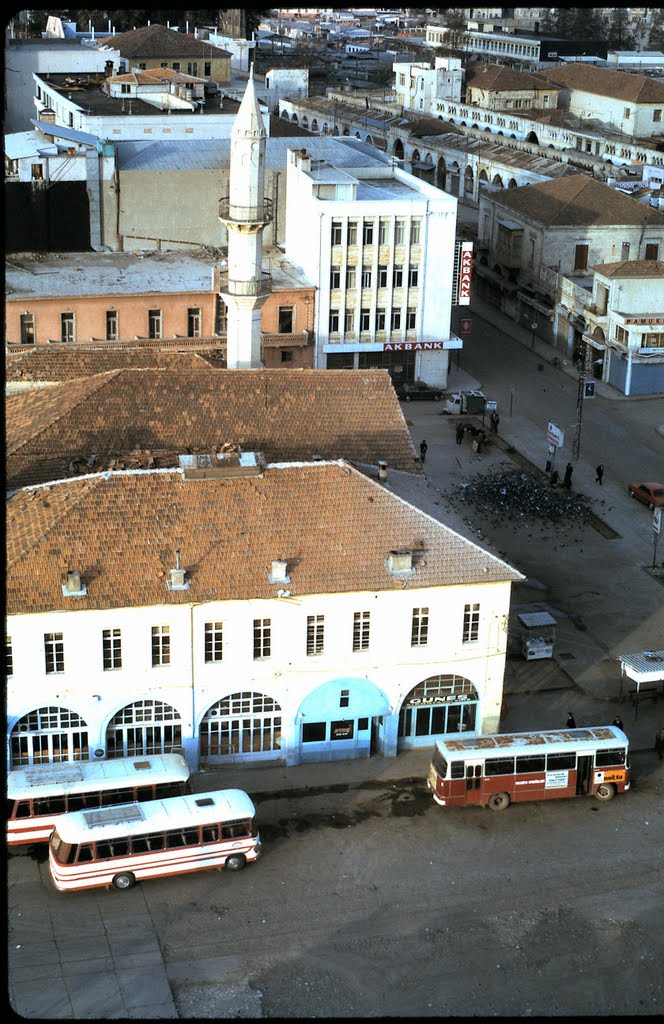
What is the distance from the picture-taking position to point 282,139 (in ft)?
322

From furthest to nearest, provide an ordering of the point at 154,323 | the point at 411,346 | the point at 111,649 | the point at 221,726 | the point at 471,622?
the point at 411,346 < the point at 154,323 < the point at 471,622 < the point at 221,726 < the point at 111,649

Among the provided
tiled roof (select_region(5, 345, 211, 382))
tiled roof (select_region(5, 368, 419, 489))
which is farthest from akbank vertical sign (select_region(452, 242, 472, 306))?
tiled roof (select_region(5, 368, 419, 489))

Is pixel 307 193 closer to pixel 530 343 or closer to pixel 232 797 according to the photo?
pixel 530 343

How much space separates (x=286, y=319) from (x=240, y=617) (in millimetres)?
41573

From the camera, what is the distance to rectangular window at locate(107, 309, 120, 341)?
252 feet

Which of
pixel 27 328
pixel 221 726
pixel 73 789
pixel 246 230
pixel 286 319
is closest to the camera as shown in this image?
pixel 73 789

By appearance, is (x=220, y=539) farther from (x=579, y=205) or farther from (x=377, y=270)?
(x=579, y=205)

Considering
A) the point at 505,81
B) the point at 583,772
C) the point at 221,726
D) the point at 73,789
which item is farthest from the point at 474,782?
the point at 505,81

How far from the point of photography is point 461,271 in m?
85.0

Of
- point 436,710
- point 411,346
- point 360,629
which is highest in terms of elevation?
point 411,346

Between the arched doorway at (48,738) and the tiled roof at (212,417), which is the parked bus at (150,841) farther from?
the tiled roof at (212,417)

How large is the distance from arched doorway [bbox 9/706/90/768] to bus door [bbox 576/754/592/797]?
1540 centimetres

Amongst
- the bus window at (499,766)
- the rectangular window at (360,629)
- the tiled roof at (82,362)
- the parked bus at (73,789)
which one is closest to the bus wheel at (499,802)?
the bus window at (499,766)

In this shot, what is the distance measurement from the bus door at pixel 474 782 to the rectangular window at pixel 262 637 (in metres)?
7.19
